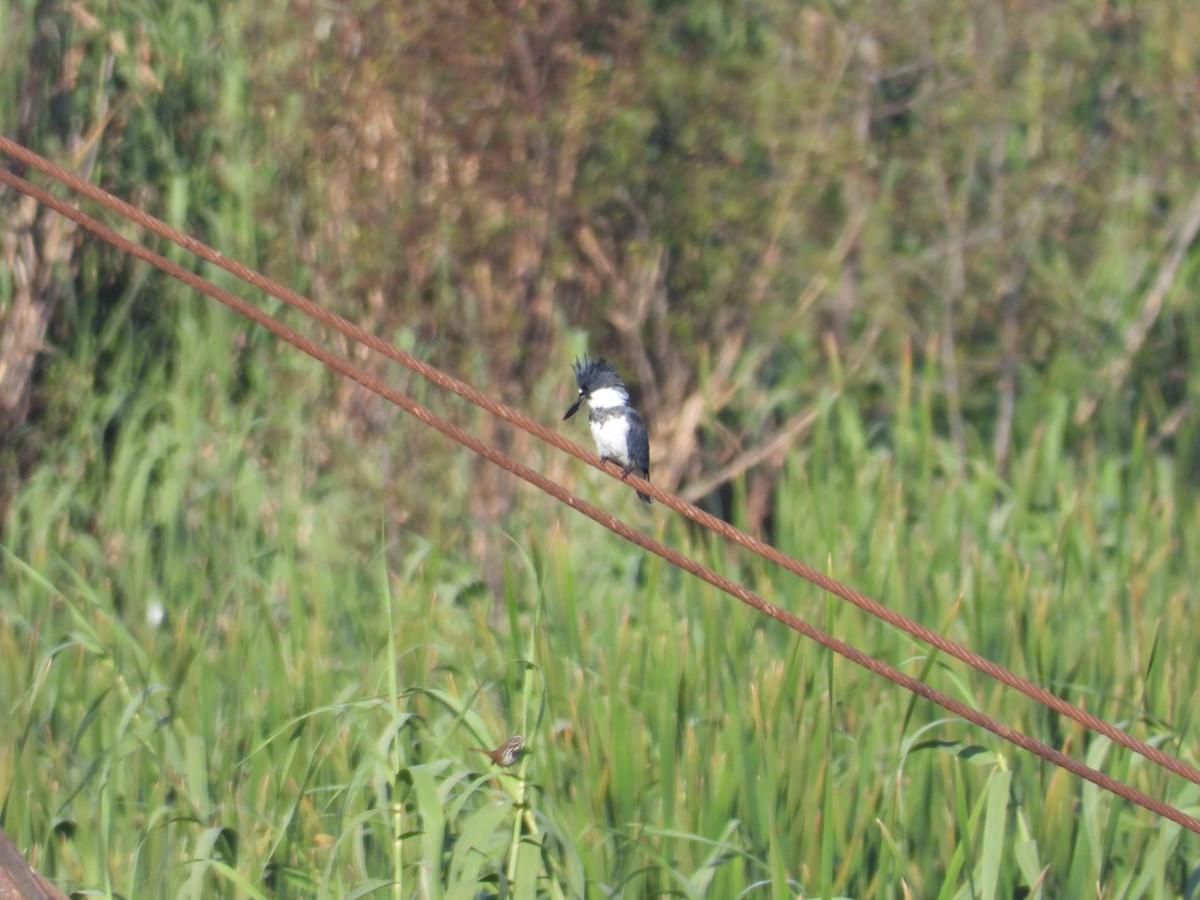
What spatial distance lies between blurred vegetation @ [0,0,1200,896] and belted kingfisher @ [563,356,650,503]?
29 centimetres

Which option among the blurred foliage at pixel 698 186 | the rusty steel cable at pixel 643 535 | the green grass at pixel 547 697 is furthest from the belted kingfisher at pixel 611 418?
the rusty steel cable at pixel 643 535

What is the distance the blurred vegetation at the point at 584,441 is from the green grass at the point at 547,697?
0.06ft

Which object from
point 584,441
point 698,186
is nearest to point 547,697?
point 584,441

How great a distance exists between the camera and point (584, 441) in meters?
5.73

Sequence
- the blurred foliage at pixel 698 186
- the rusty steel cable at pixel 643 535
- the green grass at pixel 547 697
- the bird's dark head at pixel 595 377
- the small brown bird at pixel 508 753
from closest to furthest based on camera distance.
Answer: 1. the rusty steel cable at pixel 643 535
2. the small brown bird at pixel 508 753
3. the green grass at pixel 547 697
4. the bird's dark head at pixel 595 377
5. the blurred foliage at pixel 698 186

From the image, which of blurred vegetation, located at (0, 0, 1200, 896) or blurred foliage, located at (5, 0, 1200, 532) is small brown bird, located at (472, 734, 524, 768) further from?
blurred foliage, located at (5, 0, 1200, 532)

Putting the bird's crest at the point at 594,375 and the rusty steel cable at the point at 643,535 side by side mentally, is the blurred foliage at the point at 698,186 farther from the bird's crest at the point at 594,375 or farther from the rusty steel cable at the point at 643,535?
the rusty steel cable at the point at 643,535

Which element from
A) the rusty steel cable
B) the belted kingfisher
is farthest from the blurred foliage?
the rusty steel cable

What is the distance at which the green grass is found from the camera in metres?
3.16

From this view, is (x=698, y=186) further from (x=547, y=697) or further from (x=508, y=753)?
(x=508, y=753)

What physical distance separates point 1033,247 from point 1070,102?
0.64 meters

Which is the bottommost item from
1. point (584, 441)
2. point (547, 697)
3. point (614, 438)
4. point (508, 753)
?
point (508, 753)

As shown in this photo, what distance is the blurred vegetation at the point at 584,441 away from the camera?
336cm

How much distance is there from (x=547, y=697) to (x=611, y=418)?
2.73ft
